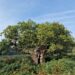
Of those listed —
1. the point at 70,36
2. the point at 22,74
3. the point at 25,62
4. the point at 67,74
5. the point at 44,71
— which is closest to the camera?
the point at 67,74

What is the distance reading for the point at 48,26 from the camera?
18.5 metres

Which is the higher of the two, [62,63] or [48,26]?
[48,26]

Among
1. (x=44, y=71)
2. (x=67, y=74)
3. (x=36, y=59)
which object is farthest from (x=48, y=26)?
(x=67, y=74)

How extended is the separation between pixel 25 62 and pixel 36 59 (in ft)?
5.06

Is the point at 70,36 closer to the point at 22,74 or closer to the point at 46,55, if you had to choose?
the point at 46,55

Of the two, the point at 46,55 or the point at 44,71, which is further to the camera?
the point at 46,55

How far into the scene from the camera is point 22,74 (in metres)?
14.4

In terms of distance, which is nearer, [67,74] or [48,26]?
[67,74]

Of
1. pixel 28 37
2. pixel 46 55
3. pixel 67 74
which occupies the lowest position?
pixel 67 74

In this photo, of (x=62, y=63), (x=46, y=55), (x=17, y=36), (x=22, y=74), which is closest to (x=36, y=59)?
(x=46, y=55)

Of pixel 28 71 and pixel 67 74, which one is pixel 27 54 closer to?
pixel 28 71

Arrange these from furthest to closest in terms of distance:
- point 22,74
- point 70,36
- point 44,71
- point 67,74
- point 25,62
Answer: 1. point 70,36
2. point 25,62
3. point 44,71
4. point 22,74
5. point 67,74

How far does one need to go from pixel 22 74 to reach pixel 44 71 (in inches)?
63.0

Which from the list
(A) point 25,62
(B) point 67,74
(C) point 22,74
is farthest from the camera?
(A) point 25,62
